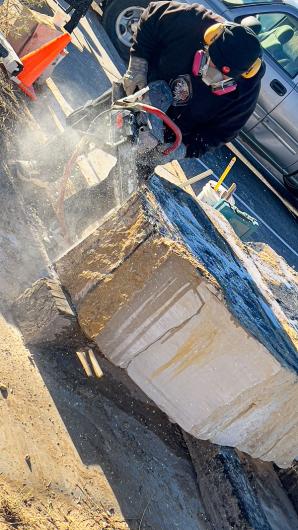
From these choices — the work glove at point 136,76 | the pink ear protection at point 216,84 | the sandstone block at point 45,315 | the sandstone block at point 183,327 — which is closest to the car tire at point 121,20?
the work glove at point 136,76

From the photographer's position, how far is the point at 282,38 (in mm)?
7402

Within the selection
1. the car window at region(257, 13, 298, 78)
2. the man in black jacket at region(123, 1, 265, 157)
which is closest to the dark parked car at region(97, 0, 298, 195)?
the car window at region(257, 13, 298, 78)

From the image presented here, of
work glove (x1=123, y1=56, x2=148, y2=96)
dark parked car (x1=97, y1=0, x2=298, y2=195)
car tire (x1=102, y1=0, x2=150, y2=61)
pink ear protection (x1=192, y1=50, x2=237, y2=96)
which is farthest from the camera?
car tire (x1=102, y1=0, x2=150, y2=61)

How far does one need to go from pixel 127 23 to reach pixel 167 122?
4.67 m

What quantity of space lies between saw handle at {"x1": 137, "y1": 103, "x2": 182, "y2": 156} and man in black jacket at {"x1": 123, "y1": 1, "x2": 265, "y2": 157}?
0.41 meters

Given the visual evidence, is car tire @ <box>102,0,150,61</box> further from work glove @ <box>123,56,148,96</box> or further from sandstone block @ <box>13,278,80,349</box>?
sandstone block @ <box>13,278,80,349</box>

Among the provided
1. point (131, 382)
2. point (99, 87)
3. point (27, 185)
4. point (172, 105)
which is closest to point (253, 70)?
point (172, 105)

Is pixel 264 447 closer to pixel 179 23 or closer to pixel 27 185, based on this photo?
pixel 27 185

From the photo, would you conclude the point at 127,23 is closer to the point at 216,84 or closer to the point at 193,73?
the point at 193,73

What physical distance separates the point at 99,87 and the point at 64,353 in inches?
168

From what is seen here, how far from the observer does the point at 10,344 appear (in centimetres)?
352

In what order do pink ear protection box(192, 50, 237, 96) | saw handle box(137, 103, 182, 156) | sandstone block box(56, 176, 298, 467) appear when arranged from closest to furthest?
sandstone block box(56, 176, 298, 467)
saw handle box(137, 103, 182, 156)
pink ear protection box(192, 50, 237, 96)

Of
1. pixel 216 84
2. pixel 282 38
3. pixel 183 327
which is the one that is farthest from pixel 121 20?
pixel 183 327

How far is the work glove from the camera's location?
4.21m
